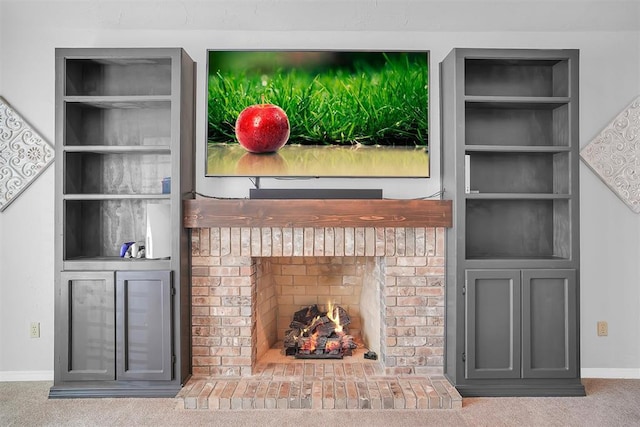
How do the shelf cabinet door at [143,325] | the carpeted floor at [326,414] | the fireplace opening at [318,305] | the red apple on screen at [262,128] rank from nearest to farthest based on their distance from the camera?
the carpeted floor at [326,414], the shelf cabinet door at [143,325], the red apple on screen at [262,128], the fireplace opening at [318,305]

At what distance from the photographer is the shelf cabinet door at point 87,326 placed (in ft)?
8.94

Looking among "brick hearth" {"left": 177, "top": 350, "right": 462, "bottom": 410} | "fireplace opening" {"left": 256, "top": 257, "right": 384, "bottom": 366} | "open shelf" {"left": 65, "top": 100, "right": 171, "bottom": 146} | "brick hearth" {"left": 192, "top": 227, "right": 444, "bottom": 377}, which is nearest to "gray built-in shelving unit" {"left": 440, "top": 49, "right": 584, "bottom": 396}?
"brick hearth" {"left": 192, "top": 227, "right": 444, "bottom": 377}

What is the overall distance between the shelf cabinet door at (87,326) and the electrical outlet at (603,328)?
3.14 meters

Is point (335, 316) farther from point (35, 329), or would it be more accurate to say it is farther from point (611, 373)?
point (35, 329)

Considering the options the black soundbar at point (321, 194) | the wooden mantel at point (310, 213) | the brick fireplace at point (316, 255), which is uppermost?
the black soundbar at point (321, 194)

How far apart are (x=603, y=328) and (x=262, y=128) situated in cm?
266

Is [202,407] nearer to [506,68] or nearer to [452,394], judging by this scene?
[452,394]

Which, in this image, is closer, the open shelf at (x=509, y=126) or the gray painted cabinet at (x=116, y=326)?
the gray painted cabinet at (x=116, y=326)

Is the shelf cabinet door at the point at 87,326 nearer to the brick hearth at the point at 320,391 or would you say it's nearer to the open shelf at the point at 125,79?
the brick hearth at the point at 320,391

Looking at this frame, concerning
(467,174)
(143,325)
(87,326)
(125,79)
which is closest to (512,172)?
(467,174)

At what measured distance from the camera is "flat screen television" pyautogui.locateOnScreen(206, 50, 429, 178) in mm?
3045

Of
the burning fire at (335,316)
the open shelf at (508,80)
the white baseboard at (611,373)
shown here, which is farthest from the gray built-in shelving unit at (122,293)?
the white baseboard at (611,373)

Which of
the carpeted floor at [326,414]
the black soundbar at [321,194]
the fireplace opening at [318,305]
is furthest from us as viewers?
the fireplace opening at [318,305]

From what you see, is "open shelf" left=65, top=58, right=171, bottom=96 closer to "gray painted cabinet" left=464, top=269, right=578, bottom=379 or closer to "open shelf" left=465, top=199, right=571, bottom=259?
"open shelf" left=465, top=199, right=571, bottom=259
